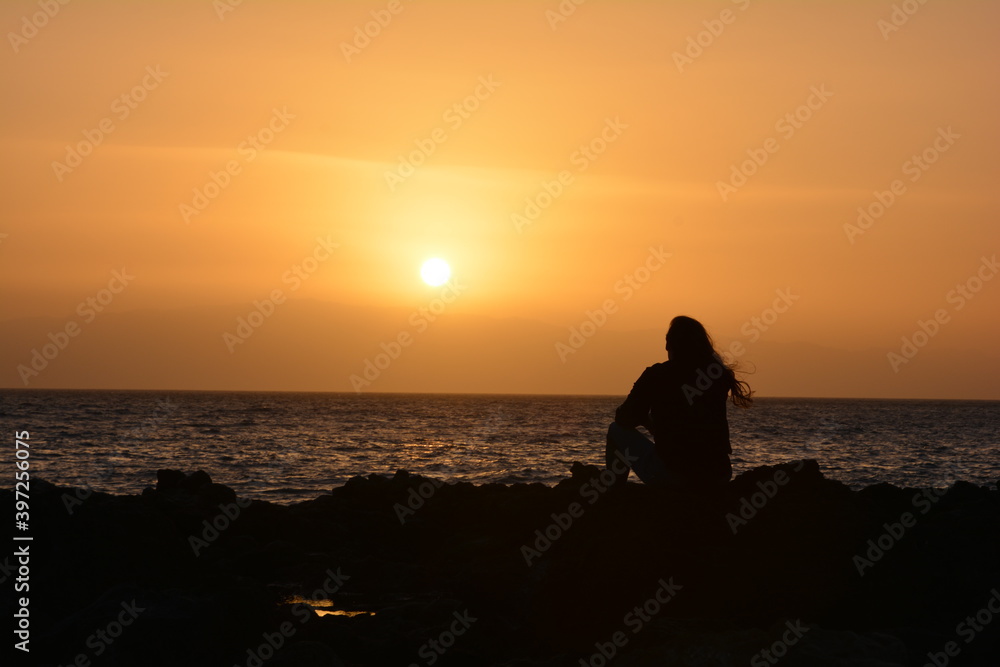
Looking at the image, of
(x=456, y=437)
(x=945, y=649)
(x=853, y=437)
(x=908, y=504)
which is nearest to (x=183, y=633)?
(x=945, y=649)

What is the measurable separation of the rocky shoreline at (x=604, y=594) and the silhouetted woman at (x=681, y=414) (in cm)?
33

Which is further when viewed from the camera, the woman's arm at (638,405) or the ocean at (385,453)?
the ocean at (385,453)

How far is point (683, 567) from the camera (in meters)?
9.67

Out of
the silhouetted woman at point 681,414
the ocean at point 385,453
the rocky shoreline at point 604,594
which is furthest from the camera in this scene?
the ocean at point 385,453

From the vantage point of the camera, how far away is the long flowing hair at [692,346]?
984cm

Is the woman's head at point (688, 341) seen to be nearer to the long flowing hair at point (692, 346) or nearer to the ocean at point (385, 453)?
the long flowing hair at point (692, 346)

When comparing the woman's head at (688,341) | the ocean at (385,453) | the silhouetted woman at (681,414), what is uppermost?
the woman's head at (688,341)

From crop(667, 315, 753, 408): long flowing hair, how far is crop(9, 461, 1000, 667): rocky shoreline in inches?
56.7

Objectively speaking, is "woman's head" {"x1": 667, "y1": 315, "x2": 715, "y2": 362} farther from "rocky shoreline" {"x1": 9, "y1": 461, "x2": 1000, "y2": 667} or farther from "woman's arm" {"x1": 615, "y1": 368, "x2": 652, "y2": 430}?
"rocky shoreline" {"x1": 9, "y1": 461, "x2": 1000, "y2": 667}

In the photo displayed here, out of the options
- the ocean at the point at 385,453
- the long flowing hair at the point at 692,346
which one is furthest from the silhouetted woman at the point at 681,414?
the ocean at the point at 385,453

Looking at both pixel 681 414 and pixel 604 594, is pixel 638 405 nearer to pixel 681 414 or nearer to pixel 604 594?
pixel 681 414

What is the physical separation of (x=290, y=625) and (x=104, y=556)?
13.7 ft

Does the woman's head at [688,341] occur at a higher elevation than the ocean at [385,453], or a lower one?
higher

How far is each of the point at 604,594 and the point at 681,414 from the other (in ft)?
6.51
